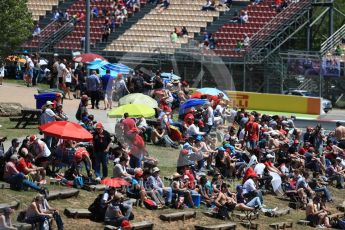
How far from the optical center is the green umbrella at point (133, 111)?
3753cm

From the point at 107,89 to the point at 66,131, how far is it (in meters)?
14.2

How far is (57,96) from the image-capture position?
123 ft

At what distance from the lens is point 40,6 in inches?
2630

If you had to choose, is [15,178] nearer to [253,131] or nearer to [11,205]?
[11,205]

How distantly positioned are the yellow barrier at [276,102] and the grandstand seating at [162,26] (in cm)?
909

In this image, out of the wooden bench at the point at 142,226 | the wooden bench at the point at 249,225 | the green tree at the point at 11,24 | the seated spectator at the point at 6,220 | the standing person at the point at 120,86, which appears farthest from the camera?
the green tree at the point at 11,24

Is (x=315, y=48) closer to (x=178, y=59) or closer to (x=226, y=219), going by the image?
(x=178, y=59)

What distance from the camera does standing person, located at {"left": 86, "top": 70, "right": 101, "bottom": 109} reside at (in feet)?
145

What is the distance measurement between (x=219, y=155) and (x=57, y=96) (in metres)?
5.25

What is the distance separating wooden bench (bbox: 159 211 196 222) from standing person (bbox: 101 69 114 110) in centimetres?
1469

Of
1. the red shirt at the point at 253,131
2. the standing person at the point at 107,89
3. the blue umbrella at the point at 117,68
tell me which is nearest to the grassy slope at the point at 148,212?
the red shirt at the point at 253,131

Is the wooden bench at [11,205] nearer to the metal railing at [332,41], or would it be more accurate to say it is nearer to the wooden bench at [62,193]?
the wooden bench at [62,193]

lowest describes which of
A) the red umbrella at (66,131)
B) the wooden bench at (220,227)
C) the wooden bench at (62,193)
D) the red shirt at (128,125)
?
the wooden bench at (220,227)

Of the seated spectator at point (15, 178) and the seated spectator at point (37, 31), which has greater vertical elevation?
the seated spectator at point (37, 31)
